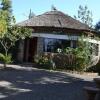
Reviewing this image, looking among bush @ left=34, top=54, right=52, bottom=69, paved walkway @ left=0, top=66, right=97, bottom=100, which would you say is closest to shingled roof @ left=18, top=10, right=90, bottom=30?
bush @ left=34, top=54, right=52, bottom=69

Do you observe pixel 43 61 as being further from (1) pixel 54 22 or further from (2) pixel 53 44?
(1) pixel 54 22

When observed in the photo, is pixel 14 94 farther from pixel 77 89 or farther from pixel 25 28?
pixel 25 28

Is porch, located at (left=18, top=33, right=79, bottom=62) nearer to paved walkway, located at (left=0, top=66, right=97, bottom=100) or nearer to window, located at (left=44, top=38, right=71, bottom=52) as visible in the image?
window, located at (left=44, top=38, right=71, bottom=52)

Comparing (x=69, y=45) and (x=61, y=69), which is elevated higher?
(x=69, y=45)

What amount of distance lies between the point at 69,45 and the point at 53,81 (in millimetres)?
10587

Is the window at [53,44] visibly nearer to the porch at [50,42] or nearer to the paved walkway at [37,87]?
the porch at [50,42]

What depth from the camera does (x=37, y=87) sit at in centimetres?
1719

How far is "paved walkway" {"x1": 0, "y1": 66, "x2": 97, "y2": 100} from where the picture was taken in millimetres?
14461

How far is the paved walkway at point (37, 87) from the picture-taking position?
47.4 feet

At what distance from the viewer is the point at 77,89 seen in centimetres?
1727

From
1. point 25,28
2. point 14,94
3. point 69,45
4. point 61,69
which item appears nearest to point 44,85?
point 14,94

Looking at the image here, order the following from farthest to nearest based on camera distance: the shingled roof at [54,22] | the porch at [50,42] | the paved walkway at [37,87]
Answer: the shingled roof at [54,22], the porch at [50,42], the paved walkway at [37,87]

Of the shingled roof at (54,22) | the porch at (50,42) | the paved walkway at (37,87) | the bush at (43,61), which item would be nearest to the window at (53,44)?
the porch at (50,42)

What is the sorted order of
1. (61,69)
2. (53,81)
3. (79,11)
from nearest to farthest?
(53,81), (61,69), (79,11)
